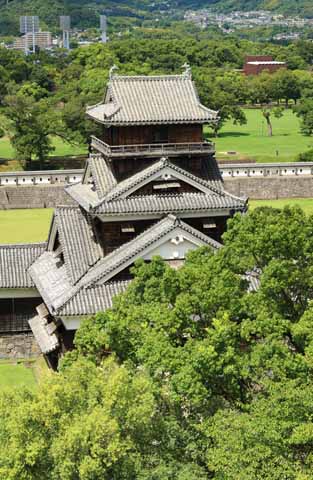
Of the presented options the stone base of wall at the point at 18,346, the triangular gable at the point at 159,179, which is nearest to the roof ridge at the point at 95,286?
the triangular gable at the point at 159,179

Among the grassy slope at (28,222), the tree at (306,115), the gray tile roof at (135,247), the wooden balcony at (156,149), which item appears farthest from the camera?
the tree at (306,115)

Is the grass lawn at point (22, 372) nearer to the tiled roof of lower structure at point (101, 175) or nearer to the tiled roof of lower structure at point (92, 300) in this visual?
the tiled roof of lower structure at point (92, 300)

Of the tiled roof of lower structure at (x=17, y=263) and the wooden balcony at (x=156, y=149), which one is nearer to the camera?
the wooden balcony at (x=156, y=149)

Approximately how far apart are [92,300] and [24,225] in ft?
53.5

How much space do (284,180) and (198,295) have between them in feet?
87.9

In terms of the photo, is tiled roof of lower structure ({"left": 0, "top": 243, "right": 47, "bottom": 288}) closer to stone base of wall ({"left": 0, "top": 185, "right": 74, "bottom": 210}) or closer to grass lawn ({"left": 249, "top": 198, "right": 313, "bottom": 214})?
stone base of wall ({"left": 0, "top": 185, "right": 74, "bottom": 210})

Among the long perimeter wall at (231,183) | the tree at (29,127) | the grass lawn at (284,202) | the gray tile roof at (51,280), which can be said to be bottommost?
the grass lawn at (284,202)

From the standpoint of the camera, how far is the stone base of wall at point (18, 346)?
1833cm

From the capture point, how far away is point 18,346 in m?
18.6

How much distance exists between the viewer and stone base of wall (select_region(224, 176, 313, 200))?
3756 cm

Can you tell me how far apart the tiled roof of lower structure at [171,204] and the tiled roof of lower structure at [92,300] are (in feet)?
5.66

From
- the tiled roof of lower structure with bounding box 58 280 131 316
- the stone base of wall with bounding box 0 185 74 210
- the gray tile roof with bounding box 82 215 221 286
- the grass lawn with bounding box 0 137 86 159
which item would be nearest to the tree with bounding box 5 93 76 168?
the grass lawn with bounding box 0 137 86 159

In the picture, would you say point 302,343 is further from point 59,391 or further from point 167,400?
point 59,391

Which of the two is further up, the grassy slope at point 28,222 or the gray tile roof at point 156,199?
the gray tile roof at point 156,199
